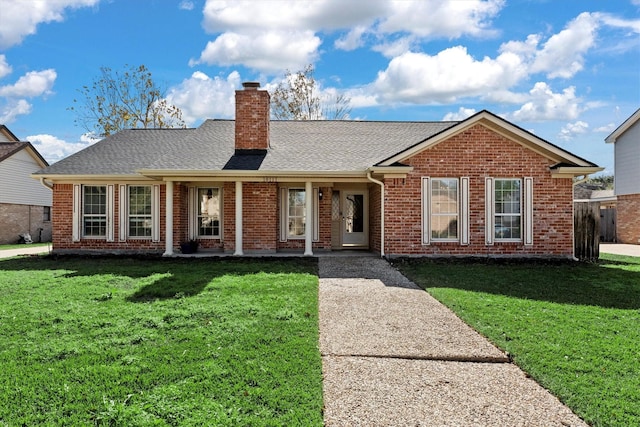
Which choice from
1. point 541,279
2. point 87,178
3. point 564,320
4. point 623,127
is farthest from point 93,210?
point 623,127

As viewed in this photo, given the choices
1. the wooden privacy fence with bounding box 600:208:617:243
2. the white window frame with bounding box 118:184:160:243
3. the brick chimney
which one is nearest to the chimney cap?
the brick chimney

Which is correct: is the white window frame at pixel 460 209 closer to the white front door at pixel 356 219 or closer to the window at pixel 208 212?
the white front door at pixel 356 219

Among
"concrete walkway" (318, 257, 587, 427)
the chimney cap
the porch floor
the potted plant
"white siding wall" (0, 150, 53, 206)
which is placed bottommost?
"concrete walkway" (318, 257, 587, 427)

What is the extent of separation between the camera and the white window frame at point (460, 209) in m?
12.4

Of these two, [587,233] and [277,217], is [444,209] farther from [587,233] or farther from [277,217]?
[277,217]

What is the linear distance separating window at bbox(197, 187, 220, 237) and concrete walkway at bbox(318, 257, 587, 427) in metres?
8.27

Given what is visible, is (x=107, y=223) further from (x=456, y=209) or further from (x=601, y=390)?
(x=601, y=390)

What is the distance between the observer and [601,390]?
3846mm

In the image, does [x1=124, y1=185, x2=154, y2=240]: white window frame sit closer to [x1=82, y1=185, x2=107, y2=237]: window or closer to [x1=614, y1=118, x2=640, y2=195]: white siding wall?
[x1=82, y1=185, x2=107, y2=237]: window

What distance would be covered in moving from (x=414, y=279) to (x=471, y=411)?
19.3 ft

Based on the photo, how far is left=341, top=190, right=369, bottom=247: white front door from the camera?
1545cm

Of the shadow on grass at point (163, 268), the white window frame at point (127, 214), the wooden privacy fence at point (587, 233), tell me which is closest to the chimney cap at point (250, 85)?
the white window frame at point (127, 214)

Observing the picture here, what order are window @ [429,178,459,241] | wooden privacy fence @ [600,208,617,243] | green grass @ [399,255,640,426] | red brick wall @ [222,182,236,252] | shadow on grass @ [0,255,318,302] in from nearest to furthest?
green grass @ [399,255,640,426] → shadow on grass @ [0,255,318,302] → window @ [429,178,459,241] → red brick wall @ [222,182,236,252] → wooden privacy fence @ [600,208,617,243]

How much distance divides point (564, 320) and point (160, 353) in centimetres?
521
